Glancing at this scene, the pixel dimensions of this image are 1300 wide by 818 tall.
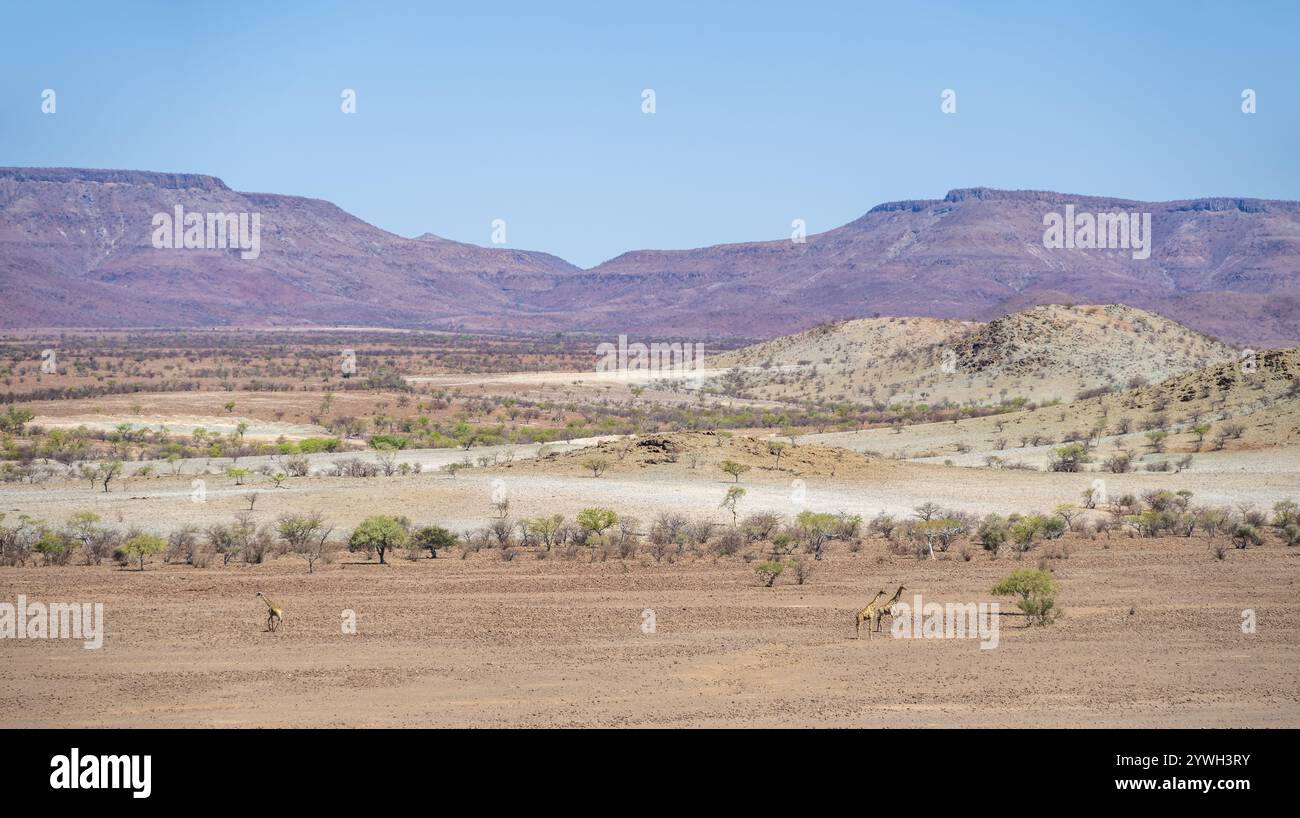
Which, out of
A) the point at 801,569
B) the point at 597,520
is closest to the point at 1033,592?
the point at 801,569

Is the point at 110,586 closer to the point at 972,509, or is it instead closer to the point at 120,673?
the point at 120,673

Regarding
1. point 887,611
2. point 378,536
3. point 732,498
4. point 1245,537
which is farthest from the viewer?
point 732,498

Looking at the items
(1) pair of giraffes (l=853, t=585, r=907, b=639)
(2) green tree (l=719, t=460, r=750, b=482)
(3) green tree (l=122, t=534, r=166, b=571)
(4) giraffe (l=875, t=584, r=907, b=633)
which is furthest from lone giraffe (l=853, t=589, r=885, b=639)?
(2) green tree (l=719, t=460, r=750, b=482)

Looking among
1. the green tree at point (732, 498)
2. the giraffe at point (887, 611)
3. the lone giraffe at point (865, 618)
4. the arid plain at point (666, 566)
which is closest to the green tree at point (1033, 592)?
the arid plain at point (666, 566)

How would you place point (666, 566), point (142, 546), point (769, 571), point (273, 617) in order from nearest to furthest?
point (273, 617) < point (769, 571) < point (142, 546) < point (666, 566)

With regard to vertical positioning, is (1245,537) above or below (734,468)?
below

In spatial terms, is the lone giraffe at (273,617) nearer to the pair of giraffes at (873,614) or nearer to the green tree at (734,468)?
the pair of giraffes at (873,614)

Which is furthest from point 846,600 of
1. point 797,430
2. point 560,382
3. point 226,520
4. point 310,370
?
point 310,370

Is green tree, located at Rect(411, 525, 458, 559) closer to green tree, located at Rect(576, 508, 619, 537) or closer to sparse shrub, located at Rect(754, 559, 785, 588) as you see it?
green tree, located at Rect(576, 508, 619, 537)

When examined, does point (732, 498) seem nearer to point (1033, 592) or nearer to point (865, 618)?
point (1033, 592)
